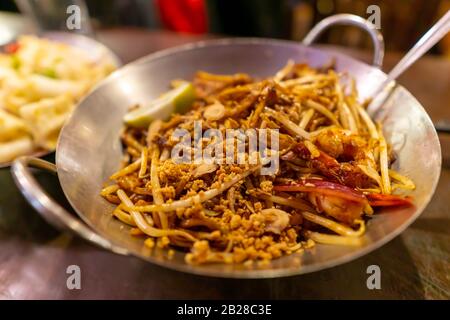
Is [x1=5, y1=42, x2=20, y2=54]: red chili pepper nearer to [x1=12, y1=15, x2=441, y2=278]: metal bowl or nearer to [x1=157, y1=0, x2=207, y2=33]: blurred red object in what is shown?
[x1=12, y1=15, x2=441, y2=278]: metal bowl

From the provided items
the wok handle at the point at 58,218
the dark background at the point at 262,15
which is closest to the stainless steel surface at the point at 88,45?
the dark background at the point at 262,15

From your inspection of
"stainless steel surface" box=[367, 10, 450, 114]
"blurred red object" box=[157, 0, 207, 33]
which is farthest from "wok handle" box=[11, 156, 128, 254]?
"blurred red object" box=[157, 0, 207, 33]

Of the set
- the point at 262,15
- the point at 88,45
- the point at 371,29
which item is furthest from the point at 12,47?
the point at 371,29

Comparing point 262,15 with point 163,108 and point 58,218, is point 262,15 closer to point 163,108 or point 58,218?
point 163,108

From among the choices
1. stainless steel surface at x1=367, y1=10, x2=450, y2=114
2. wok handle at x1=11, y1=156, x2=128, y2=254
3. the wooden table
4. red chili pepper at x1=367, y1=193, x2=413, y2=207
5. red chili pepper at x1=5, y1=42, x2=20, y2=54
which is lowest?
the wooden table
